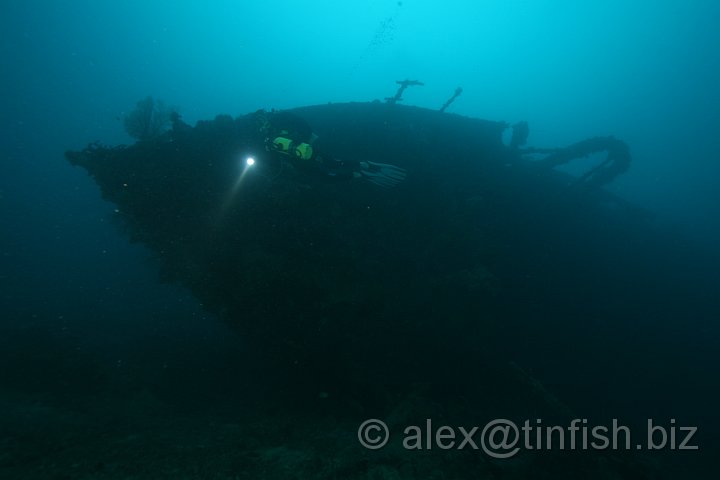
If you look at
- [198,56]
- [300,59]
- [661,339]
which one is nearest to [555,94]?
[300,59]

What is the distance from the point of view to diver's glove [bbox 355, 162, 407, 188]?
23.0 ft

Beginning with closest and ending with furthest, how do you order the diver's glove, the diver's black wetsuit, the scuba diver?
the scuba diver, the diver's black wetsuit, the diver's glove

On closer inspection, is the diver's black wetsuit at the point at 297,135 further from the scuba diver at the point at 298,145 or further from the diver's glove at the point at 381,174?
the diver's glove at the point at 381,174

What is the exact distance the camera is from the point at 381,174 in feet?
23.7

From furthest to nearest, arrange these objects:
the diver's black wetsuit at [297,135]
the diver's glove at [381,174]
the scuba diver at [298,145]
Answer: the diver's glove at [381,174], the diver's black wetsuit at [297,135], the scuba diver at [298,145]

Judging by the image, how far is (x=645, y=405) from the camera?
5754mm

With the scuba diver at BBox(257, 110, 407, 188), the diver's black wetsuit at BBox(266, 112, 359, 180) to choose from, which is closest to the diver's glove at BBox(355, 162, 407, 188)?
the scuba diver at BBox(257, 110, 407, 188)

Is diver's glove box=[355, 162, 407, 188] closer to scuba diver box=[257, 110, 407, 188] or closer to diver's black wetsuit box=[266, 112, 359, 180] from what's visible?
scuba diver box=[257, 110, 407, 188]

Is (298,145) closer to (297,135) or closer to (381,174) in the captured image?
(297,135)

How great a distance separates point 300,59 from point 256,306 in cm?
18874

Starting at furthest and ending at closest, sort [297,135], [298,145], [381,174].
→ 1. [381,174]
2. [297,135]
3. [298,145]

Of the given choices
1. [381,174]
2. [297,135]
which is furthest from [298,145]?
[381,174]

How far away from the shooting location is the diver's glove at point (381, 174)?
7.00 meters

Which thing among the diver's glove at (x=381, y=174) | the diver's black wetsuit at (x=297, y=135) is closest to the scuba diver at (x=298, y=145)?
the diver's black wetsuit at (x=297, y=135)
